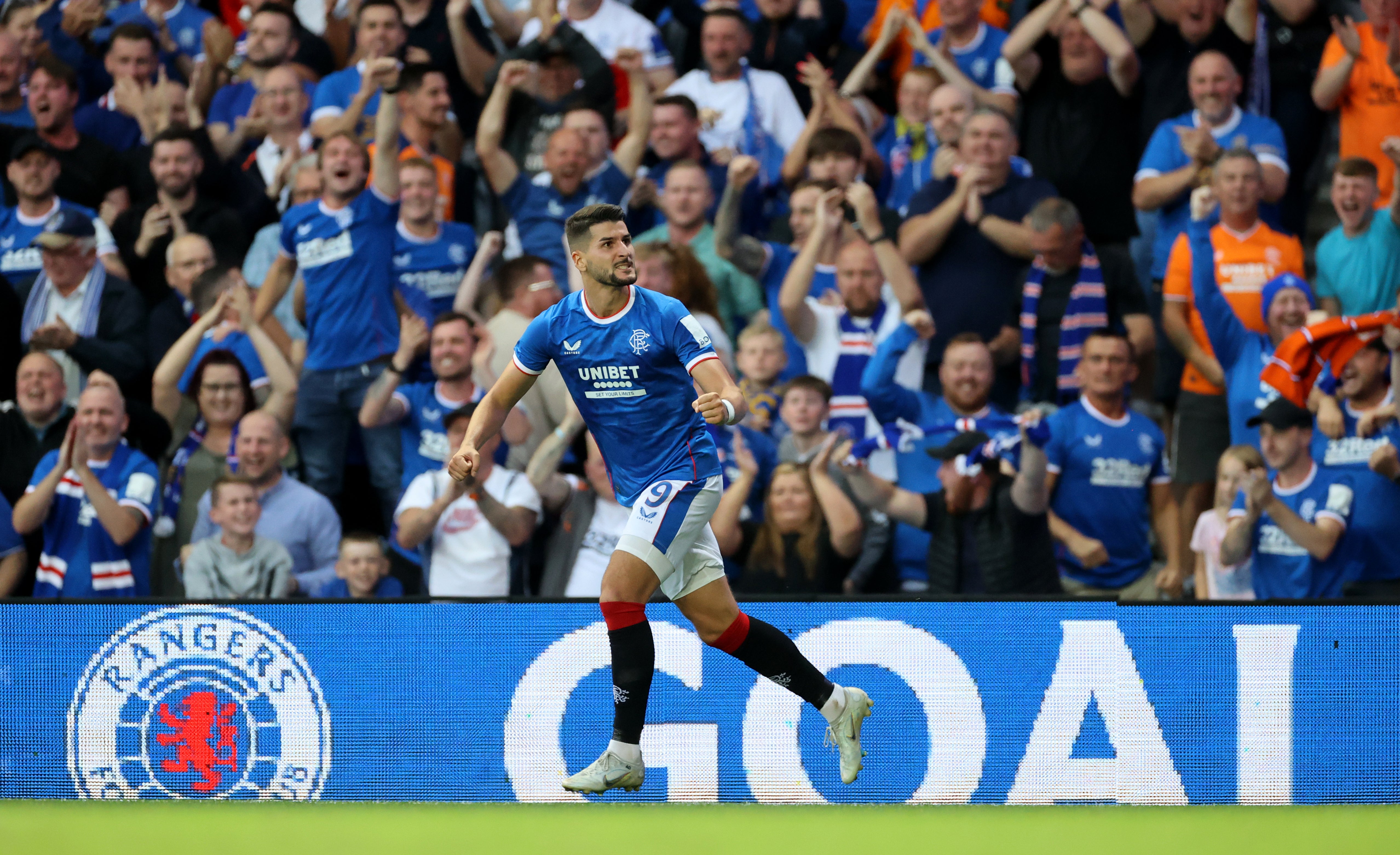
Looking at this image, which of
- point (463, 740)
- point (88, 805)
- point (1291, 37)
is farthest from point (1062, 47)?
point (88, 805)

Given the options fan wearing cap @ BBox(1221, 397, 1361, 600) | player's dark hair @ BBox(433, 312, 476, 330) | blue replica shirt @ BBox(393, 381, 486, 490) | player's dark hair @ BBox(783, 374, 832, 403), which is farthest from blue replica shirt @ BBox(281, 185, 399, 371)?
fan wearing cap @ BBox(1221, 397, 1361, 600)

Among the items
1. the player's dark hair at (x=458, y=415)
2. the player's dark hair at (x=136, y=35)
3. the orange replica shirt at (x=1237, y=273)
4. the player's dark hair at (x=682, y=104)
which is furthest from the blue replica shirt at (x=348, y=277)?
the orange replica shirt at (x=1237, y=273)

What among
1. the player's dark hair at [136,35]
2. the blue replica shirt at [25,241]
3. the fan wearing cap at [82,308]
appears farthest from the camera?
the player's dark hair at [136,35]

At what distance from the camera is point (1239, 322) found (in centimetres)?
916

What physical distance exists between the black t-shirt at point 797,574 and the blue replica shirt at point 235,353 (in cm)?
349

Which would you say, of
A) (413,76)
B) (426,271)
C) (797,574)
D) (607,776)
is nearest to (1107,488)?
(797,574)

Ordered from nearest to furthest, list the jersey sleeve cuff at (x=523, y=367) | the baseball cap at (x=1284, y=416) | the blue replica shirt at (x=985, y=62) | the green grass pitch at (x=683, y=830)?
the green grass pitch at (x=683, y=830)
the jersey sleeve cuff at (x=523, y=367)
the baseball cap at (x=1284, y=416)
the blue replica shirt at (x=985, y=62)

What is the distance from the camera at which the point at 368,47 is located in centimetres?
1042

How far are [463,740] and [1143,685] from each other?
3.21 metres

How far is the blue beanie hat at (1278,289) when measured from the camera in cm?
898

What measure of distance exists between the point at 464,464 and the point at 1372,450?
5557 millimetres

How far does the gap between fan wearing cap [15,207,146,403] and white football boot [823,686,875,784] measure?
18.7 ft

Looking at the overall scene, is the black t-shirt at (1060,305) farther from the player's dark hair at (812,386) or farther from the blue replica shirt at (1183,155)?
the player's dark hair at (812,386)

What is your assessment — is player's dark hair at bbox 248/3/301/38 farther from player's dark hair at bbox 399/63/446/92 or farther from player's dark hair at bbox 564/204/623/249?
player's dark hair at bbox 564/204/623/249
